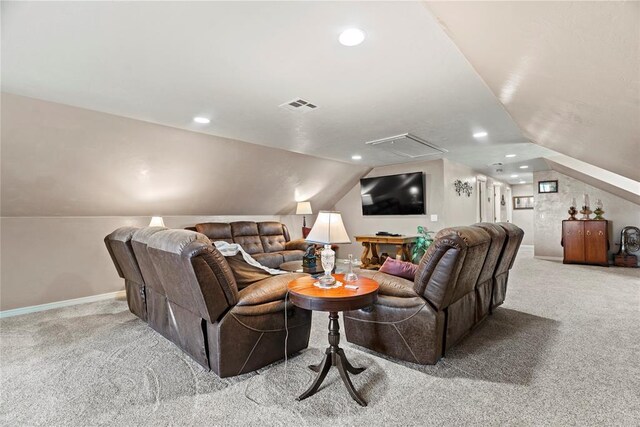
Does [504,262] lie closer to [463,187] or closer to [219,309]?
[219,309]

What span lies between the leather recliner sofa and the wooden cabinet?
580 cm

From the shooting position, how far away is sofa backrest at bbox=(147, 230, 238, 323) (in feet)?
6.53

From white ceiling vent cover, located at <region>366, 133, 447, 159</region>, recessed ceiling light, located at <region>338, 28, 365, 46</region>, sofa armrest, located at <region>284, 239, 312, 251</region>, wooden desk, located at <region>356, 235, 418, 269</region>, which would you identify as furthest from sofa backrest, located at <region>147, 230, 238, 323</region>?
wooden desk, located at <region>356, 235, 418, 269</region>

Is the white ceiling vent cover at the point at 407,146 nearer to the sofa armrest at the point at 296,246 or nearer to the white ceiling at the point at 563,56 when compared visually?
the white ceiling at the point at 563,56

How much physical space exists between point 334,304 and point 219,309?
0.82 meters

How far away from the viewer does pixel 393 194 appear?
665 centimetres

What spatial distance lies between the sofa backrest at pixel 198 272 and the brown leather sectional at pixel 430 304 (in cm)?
111

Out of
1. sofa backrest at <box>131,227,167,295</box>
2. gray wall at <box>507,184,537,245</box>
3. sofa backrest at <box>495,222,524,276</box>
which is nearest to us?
sofa backrest at <box>131,227,167,295</box>

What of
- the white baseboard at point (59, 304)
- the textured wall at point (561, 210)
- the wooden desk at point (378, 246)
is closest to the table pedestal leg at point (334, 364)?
the white baseboard at point (59, 304)

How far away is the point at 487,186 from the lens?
840 cm

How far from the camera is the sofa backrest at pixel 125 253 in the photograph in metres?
3.03

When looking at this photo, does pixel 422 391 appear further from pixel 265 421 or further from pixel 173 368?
pixel 173 368

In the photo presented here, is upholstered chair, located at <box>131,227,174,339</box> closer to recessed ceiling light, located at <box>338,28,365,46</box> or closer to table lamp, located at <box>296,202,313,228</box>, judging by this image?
recessed ceiling light, located at <box>338,28,365,46</box>

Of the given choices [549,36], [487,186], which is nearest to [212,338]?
[549,36]
